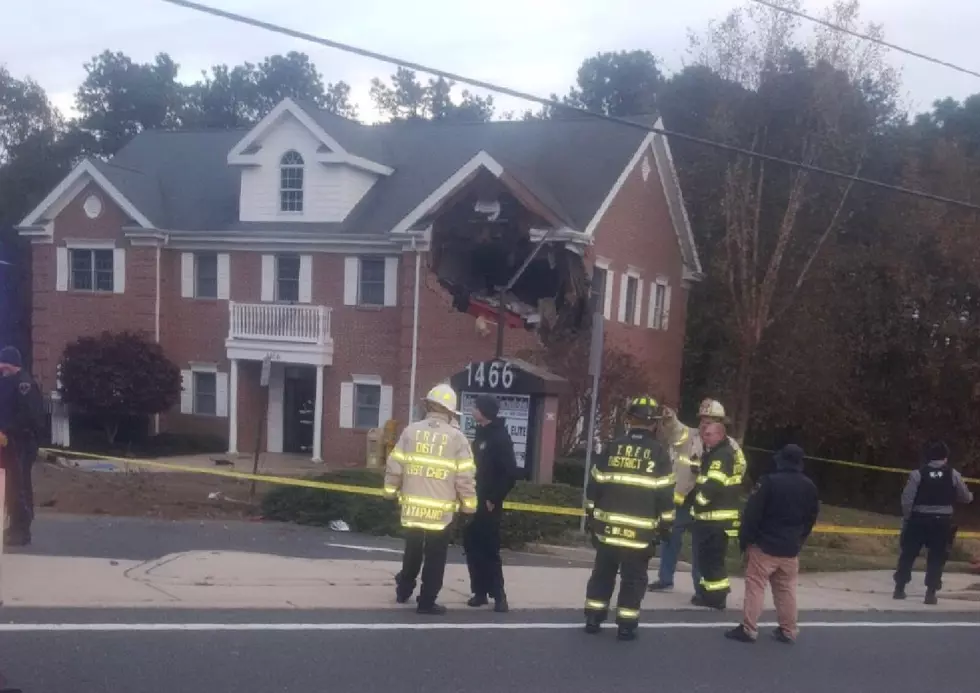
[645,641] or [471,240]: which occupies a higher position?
[471,240]

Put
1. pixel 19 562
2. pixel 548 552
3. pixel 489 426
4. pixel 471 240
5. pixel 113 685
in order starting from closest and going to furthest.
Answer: pixel 113 685 → pixel 489 426 → pixel 19 562 → pixel 548 552 → pixel 471 240

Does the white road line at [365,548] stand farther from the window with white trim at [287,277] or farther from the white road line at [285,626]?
the window with white trim at [287,277]

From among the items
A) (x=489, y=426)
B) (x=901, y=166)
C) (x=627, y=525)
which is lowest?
(x=627, y=525)

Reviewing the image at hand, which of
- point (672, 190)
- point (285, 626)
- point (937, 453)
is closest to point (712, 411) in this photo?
point (937, 453)

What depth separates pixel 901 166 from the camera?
114 ft

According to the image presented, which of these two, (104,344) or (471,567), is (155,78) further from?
(471,567)

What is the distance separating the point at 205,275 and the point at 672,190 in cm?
1248

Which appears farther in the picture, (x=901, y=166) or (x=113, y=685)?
(x=901, y=166)

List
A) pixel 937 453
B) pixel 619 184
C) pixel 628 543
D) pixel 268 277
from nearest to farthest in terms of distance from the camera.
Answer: pixel 628 543 < pixel 937 453 < pixel 619 184 < pixel 268 277

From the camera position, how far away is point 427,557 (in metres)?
8.49

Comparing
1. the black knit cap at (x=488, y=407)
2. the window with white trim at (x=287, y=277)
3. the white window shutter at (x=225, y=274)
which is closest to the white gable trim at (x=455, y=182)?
the window with white trim at (x=287, y=277)

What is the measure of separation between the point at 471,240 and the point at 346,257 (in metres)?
4.74

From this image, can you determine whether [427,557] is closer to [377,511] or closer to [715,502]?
[715,502]

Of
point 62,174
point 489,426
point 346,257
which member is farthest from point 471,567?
Answer: point 62,174
